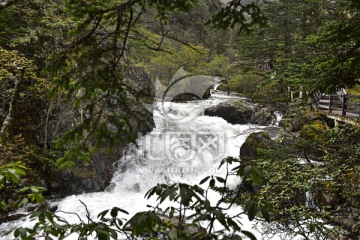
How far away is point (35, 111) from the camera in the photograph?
930cm

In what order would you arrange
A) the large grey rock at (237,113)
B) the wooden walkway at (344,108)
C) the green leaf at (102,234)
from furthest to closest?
the large grey rock at (237,113) < the wooden walkway at (344,108) < the green leaf at (102,234)

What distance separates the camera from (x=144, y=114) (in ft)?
5.75

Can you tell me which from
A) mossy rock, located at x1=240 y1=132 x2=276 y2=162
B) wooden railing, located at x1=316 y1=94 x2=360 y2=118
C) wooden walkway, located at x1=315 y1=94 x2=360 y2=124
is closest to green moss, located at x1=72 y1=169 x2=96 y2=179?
mossy rock, located at x1=240 y1=132 x2=276 y2=162

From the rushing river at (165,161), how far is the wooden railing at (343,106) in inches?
143

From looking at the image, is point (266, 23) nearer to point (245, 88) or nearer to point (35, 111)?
point (35, 111)

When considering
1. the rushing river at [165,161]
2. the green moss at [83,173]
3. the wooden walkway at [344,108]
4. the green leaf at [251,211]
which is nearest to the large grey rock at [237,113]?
the rushing river at [165,161]

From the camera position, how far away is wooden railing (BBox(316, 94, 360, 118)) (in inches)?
385

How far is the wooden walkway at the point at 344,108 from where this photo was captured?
31.7ft

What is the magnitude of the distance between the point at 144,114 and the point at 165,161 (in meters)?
10.6

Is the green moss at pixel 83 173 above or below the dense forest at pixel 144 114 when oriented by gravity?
below

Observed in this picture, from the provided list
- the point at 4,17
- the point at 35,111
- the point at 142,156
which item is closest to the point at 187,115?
the point at 142,156

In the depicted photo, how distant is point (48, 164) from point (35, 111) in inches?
78.6

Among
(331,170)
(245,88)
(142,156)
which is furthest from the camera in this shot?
(245,88)

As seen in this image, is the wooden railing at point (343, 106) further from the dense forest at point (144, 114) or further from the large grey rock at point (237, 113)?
the large grey rock at point (237, 113)
